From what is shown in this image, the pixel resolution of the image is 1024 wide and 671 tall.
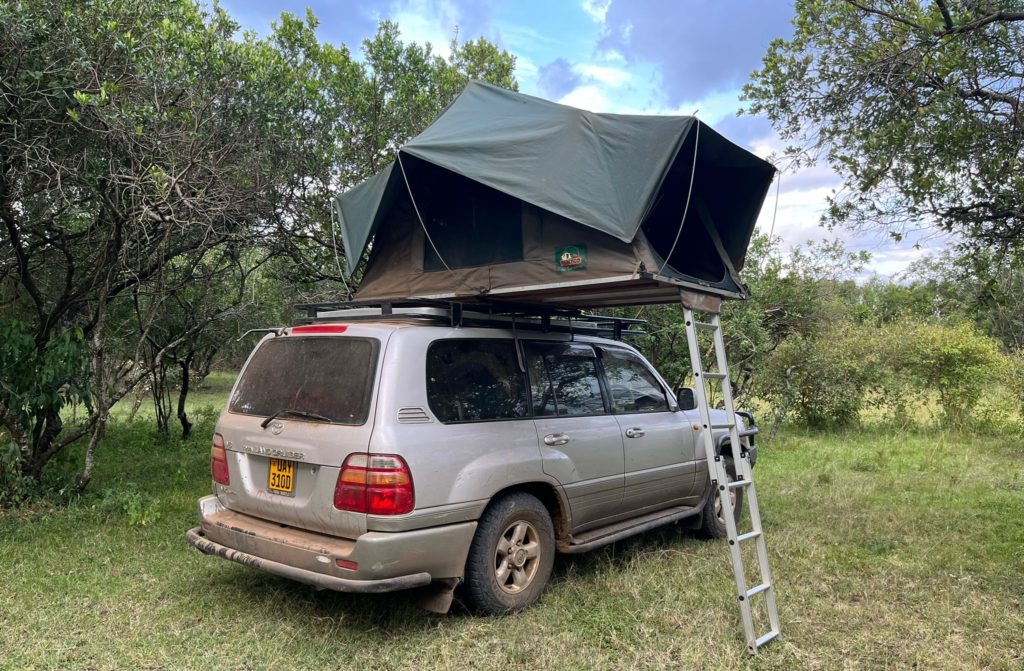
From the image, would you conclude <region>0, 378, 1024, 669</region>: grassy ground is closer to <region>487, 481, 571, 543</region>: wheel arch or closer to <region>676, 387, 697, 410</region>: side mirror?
<region>487, 481, 571, 543</region>: wheel arch

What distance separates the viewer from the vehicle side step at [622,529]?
4418mm

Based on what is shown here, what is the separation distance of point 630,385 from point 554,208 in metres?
1.88

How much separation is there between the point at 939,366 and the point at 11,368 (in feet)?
45.7

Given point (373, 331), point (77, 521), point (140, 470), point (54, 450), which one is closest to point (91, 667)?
point (373, 331)

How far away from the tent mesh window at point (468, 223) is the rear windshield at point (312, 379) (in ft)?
3.96

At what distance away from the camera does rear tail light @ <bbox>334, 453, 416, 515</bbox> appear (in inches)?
137

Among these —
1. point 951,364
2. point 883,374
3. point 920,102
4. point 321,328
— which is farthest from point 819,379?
point 321,328

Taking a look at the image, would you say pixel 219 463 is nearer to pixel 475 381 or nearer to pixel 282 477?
pixel 282 477

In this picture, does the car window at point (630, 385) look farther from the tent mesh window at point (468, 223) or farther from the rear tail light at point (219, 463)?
the rear tail light at point (219, 463)

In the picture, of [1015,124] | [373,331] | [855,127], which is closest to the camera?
[373,331]

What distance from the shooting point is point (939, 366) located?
42.1ft

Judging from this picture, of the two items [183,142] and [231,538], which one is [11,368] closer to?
[183,142]

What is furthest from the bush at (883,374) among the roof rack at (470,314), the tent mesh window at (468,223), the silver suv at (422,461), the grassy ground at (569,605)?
the tent mesh window at (468,223)

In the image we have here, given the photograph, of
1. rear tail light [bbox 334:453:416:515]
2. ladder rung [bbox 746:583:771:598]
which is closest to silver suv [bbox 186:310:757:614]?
rear tail light [bbox 334:453:416:515]
